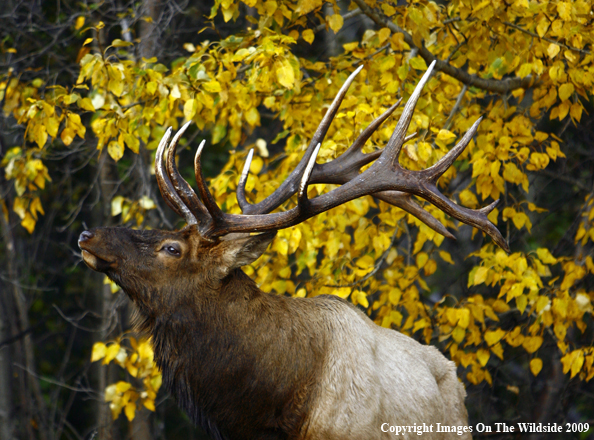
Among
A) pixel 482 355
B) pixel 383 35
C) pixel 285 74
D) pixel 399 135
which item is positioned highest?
pixel 383 35

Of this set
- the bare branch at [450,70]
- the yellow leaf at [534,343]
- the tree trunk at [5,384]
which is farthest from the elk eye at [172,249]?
the tree trunk at [5,384]

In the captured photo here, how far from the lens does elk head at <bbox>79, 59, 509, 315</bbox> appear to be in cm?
300

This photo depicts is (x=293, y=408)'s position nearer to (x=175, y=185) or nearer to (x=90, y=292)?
(x=175, y=185)

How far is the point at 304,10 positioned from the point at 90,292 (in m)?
6.84

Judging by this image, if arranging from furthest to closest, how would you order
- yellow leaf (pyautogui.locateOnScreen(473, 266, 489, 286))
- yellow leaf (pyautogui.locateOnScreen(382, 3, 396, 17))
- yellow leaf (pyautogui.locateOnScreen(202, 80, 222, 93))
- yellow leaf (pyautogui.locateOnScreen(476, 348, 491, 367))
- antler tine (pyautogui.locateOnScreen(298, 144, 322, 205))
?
yellow leaf (pyautogui.locateOnScreen(476, 348, 491, 367)) < yellow leaf (pyautogui.locateOnScreen(382, 3, 396, 17)) < yellow leaf (pyautogui.locateOnScreen(473, 266, 489, 286)) < yellow leaf (pyautogui.locateOnScreen(202, 80, 222, 93)) < antler tine (pyautogui.locateOnScreen(298, 144, 322, 205))

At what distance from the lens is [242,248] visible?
120 inches

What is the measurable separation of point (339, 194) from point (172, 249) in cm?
85

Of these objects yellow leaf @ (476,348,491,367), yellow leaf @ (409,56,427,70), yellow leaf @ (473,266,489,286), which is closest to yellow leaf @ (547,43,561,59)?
yellow leaf @ (409,56,427,70)

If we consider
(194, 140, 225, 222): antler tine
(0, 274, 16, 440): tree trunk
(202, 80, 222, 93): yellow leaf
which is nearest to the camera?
(194, 140, 225, 222): antler tine

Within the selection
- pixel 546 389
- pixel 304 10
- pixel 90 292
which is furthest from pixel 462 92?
pixel 90 292

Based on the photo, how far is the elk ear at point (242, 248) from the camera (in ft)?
9.98

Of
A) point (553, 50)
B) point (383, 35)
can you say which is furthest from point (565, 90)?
point (383, 35)

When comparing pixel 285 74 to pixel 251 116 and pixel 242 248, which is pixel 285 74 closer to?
pixel 251 116

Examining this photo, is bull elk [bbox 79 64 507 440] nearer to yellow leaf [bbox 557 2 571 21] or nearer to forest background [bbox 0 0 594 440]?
forest background [bbox 0 0 594 440]
